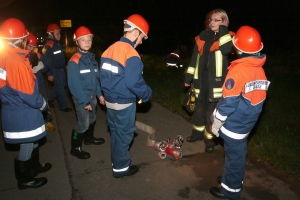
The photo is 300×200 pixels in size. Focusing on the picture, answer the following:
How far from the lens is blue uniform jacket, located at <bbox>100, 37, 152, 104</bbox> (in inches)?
126

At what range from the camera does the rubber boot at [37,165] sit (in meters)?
3.84

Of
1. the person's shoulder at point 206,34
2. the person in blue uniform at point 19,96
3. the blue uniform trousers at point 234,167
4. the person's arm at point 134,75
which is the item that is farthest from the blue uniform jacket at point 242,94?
the person in blue uniform at point 19,96

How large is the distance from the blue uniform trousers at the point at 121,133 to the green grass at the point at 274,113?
2.34 metres

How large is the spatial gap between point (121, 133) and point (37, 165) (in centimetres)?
148

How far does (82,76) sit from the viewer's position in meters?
4.10

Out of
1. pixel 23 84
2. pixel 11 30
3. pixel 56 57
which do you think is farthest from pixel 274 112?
pixel 11 30

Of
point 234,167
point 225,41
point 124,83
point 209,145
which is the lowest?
point 209,145

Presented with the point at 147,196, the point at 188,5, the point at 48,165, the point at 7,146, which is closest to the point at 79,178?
the point at 48,165

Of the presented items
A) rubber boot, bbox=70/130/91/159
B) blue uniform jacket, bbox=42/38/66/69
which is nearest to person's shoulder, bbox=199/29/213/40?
rubber boot, bbox=70/130/91/159

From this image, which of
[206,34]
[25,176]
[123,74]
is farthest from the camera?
[206,34]

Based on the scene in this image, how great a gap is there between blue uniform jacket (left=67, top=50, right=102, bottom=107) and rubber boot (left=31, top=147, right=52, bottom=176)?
973 millimetres

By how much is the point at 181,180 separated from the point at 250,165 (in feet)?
4.06

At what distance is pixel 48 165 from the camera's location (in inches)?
164

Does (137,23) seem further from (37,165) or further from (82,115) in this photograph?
(37,165)
